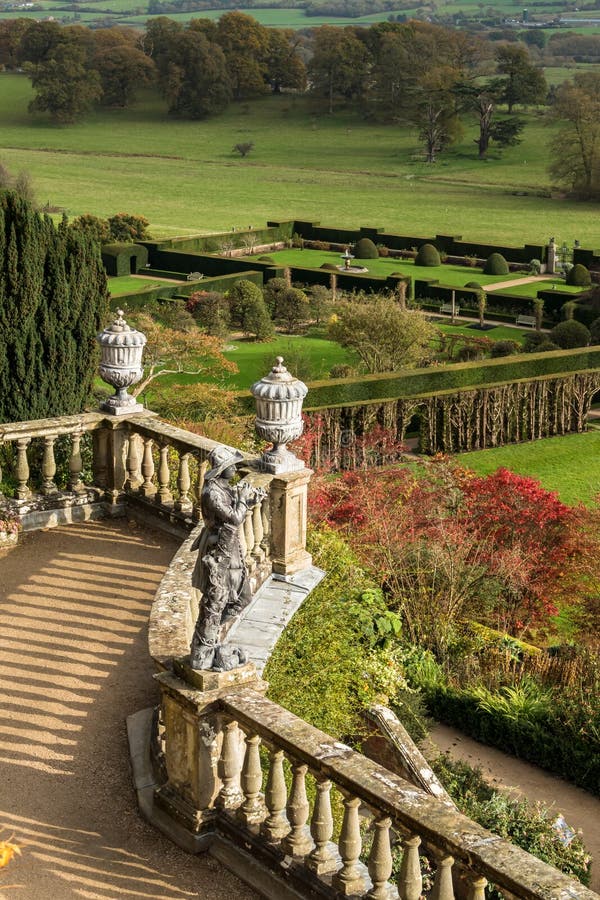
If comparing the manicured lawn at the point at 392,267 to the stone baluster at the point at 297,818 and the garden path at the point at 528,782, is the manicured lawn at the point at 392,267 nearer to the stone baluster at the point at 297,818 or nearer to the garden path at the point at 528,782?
the garden path at the point at 528,782

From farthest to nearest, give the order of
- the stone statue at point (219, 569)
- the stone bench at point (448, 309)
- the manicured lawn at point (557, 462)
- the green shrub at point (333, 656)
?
the stone bench at point (448, 309) → the manicured lawn at point (557, 462) → the green shrub at point (333, 656) → the stone statue at point (219, 569)

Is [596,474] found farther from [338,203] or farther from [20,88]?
[20,88]

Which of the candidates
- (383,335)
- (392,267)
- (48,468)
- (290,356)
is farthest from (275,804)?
(392,267)

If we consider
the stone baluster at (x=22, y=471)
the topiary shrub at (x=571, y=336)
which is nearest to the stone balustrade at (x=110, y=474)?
the stone baluster at (x=22, y=471)

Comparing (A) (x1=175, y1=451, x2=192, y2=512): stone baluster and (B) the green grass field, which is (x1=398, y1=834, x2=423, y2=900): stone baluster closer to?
(A) (x1=175, y1=451, x2=192, y2=512): stone baluster

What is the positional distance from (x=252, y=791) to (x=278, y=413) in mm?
4081

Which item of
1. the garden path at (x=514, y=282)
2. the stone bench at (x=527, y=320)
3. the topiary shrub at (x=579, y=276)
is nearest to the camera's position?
the stone bench at (x=527, y=320)

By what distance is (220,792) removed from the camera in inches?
313

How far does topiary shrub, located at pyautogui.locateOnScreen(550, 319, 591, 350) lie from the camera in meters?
41.9

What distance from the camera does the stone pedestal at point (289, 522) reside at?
1126 centimetres

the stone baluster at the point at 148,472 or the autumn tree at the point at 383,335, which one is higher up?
the stone baluster at the point at 148,472

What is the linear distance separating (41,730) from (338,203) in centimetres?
9070

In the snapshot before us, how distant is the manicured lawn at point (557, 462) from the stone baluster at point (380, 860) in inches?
851

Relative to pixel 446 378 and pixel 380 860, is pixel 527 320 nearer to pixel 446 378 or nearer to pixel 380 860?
pixel 446 378
